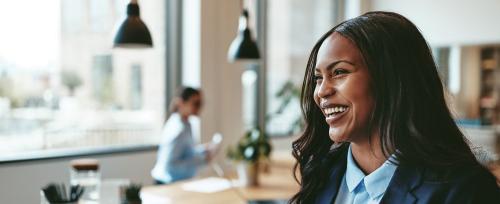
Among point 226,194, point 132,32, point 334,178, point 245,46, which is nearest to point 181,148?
point 226,194

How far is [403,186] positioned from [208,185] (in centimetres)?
227

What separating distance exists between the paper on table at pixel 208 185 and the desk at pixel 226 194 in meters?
0.05

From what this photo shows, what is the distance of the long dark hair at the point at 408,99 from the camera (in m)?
0.83

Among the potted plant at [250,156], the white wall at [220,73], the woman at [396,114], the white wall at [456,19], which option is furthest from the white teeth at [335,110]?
the white wall at [456,19]

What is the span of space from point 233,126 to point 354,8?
107 inches

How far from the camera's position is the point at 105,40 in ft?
14.0

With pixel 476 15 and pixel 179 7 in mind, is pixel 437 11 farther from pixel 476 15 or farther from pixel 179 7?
pixel 179 7

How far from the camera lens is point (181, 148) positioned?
10.8 feet

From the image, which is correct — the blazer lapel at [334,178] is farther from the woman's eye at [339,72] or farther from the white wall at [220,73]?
the white wall at [220,73]

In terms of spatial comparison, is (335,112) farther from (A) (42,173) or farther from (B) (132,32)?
(A) (42,173)

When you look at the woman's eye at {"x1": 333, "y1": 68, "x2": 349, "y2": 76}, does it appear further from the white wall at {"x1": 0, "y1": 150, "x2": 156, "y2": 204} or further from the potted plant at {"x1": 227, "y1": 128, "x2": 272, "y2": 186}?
the white wall at {"x1": 0, "y1": 150, "x2": 156, "y2": 204}

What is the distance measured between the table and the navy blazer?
180cm

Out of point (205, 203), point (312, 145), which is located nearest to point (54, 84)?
point (205, 203)

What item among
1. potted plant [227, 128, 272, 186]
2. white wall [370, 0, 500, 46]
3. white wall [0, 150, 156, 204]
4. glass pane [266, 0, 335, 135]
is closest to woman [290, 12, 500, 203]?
potted plant [227, 128, 272, 186]
